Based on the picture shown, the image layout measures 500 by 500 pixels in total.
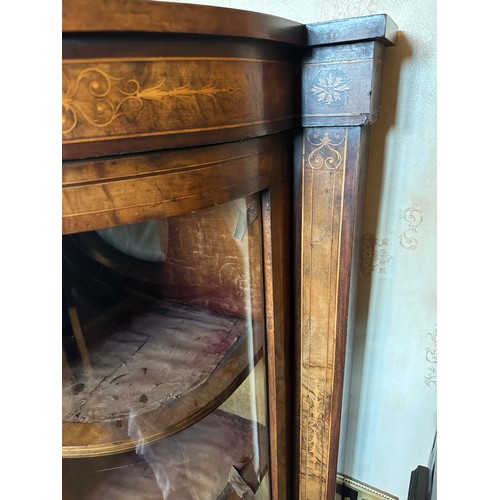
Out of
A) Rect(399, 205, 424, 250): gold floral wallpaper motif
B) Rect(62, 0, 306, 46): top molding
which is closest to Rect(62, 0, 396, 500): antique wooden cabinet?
Rect(62, 0, 306, 46): top molding

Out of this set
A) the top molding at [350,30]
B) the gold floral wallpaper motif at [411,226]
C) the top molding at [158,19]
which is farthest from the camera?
the gold floral wallpaper motif at [411,226]

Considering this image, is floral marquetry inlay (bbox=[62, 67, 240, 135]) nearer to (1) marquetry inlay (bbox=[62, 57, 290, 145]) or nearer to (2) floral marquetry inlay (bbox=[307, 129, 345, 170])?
(1) marquetry inlay (bbox=[62, 57, 290, 145])

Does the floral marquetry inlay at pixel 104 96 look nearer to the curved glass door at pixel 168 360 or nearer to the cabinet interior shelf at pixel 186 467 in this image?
the curved glass door at pixel 168 360

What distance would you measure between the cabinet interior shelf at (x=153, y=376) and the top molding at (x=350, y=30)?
12.3 inches

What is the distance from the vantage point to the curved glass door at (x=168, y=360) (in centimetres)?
42

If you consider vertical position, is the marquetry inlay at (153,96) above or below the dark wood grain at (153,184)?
above

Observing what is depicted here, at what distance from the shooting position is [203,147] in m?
0.33

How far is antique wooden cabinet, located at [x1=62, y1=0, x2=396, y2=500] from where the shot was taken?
280 millimetres

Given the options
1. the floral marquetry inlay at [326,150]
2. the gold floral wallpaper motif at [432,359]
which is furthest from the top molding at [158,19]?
the gold floral wallpaper motif at [432,359]
